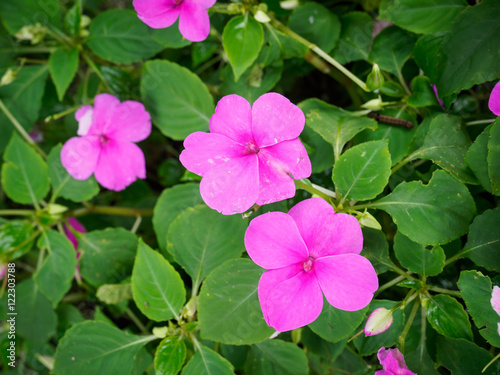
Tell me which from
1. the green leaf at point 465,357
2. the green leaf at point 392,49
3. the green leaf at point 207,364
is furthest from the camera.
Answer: the green leaf at point 392,49

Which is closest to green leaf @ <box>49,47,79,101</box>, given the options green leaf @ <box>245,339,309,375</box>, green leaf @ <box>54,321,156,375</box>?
green leaf @ <box>54,321,156,375</box>

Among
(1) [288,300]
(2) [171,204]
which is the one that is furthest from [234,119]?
(2) [171,204]

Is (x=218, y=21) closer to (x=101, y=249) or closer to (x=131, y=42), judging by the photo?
(x=131, y=42)

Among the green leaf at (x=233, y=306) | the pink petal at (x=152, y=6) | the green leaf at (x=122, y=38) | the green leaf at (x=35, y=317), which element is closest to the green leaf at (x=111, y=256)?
the green leaf at (x=35, y=317)

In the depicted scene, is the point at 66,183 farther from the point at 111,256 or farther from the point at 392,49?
the point at 392,49

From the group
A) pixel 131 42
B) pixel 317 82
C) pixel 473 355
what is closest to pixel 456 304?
pixel 473 355

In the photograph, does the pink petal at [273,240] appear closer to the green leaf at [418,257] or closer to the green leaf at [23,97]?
the green leaf at [418,257]

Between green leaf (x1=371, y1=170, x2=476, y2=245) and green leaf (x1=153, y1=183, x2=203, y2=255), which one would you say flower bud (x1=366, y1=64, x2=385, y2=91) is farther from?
green leaf (x1=153, y1=183, x2=203, y2=255)
